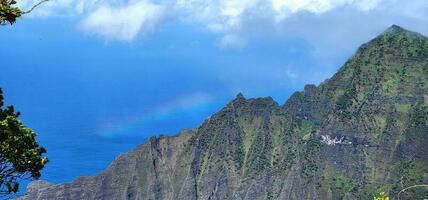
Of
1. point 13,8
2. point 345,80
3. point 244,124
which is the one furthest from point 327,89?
point 13,8

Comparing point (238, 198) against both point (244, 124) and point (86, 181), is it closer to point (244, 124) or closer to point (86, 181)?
point (244, 124)

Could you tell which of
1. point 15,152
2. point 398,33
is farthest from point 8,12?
point 398,33

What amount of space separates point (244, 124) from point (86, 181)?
136ft

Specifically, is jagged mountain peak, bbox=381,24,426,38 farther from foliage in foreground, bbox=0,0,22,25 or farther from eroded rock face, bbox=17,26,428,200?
foliage in foreground, bbox=0,0,22,25

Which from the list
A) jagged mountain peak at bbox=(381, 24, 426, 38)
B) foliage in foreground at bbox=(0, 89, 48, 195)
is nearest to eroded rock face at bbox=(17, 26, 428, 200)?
jagged mountain peak at bbox=(381, 24, 426, 38)

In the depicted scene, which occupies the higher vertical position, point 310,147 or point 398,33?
point 398,33

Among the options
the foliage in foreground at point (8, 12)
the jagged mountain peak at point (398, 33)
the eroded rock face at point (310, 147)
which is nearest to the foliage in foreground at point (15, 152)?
the foliage in foreground at point (8, 12)

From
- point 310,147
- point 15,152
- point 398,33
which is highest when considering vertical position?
point 398,33

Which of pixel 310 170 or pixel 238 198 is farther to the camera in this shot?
pixel 238 198

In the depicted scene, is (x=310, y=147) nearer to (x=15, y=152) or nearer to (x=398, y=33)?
(x=398, y=33)

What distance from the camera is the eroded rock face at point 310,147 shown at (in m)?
132

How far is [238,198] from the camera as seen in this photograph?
155 metres

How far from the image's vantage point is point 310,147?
5753 inches

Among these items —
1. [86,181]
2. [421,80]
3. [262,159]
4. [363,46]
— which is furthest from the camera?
[86,181]
